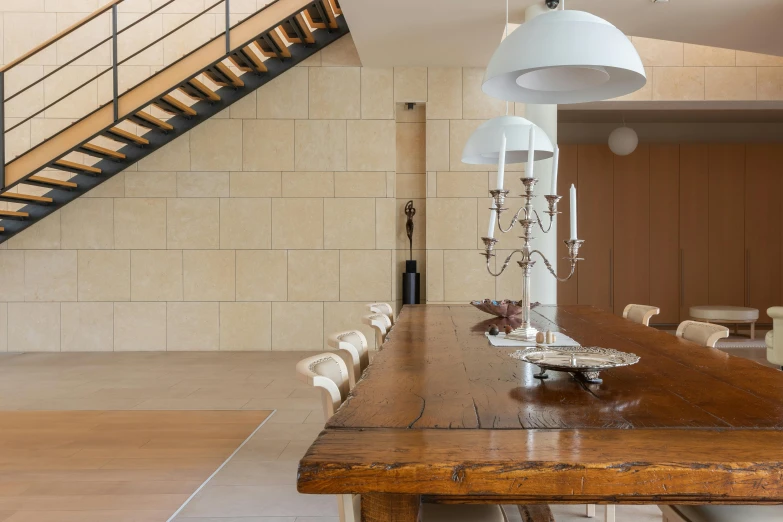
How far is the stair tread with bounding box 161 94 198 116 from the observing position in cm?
635

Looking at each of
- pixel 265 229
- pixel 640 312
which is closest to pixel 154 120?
pixel 265 229

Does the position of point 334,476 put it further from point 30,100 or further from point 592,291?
point 592,291

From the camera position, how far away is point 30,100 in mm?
7449

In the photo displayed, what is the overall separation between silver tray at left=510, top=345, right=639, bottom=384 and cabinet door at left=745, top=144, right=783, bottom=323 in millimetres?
8319

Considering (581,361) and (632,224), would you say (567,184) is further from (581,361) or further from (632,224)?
(581,361)

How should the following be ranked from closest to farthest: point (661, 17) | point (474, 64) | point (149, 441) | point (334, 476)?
point (334, 476), point (149, 441), point (661, 17), point (474, 64)

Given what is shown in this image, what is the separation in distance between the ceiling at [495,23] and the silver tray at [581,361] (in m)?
3.95

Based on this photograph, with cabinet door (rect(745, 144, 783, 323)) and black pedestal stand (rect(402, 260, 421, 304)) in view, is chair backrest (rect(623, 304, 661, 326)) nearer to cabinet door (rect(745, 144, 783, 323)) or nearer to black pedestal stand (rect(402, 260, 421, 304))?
black pedestal stand (rect(402, 260, 421, 304))

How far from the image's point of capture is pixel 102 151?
258 inches

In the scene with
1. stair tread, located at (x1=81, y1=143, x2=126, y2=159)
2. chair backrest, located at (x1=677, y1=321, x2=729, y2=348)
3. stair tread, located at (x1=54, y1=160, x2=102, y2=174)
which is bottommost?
chair backrest, located at (x1=677, y1=321, x2=729, y2=348)

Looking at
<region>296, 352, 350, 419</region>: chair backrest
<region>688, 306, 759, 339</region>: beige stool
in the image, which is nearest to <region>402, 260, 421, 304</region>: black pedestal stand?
<region>688, 306, 759, 339</region>: beige stool

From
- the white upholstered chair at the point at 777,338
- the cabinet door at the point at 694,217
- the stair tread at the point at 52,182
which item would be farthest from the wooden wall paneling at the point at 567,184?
the stair tread at the point at 52,182

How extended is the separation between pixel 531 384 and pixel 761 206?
890 centimetres

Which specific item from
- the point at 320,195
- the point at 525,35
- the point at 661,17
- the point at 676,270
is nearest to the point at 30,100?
the point at 320,195
